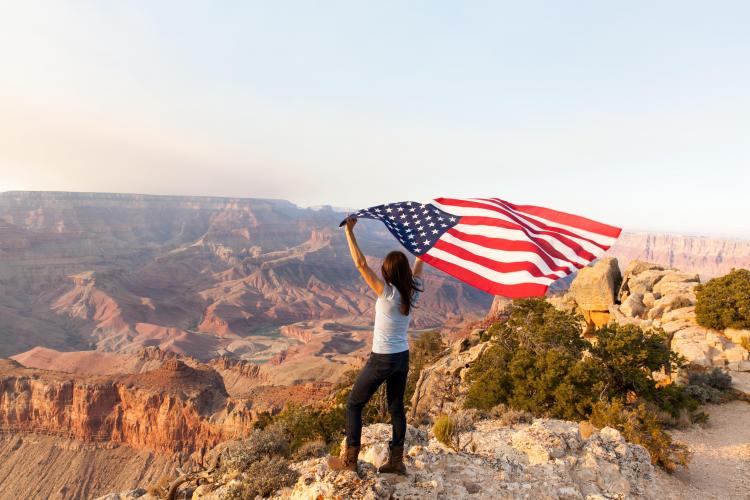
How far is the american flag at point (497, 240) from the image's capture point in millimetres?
4773

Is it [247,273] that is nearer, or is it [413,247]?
[413,247]

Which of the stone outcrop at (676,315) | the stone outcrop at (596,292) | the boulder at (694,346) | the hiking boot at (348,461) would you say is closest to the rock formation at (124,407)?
the stone outcrop at (596,292)

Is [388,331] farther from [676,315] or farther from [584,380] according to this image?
[676,315]

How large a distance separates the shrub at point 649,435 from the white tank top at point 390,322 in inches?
230

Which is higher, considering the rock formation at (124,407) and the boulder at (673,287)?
the boulder at (673,287)

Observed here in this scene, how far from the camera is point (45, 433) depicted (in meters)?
38.6

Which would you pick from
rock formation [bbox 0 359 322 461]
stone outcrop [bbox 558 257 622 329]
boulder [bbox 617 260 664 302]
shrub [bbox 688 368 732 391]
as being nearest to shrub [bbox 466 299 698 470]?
shrub [bbox 688 368 732 391]

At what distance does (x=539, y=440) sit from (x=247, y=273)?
14658cm

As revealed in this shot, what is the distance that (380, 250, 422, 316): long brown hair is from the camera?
12.0ft

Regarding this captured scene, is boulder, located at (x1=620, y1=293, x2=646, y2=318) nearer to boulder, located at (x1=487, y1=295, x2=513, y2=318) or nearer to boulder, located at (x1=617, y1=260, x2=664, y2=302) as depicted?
boulder, located at (x1=617, y1=260, x2=664, y2=302)

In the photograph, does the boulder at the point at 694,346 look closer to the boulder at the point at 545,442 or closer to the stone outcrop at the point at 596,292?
the stone outcrop at the point at 596,292

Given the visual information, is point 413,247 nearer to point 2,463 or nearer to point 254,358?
point 2,463

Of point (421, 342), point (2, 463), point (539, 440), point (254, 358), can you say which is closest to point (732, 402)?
point (539, 440)

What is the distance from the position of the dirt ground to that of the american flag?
395 cm
